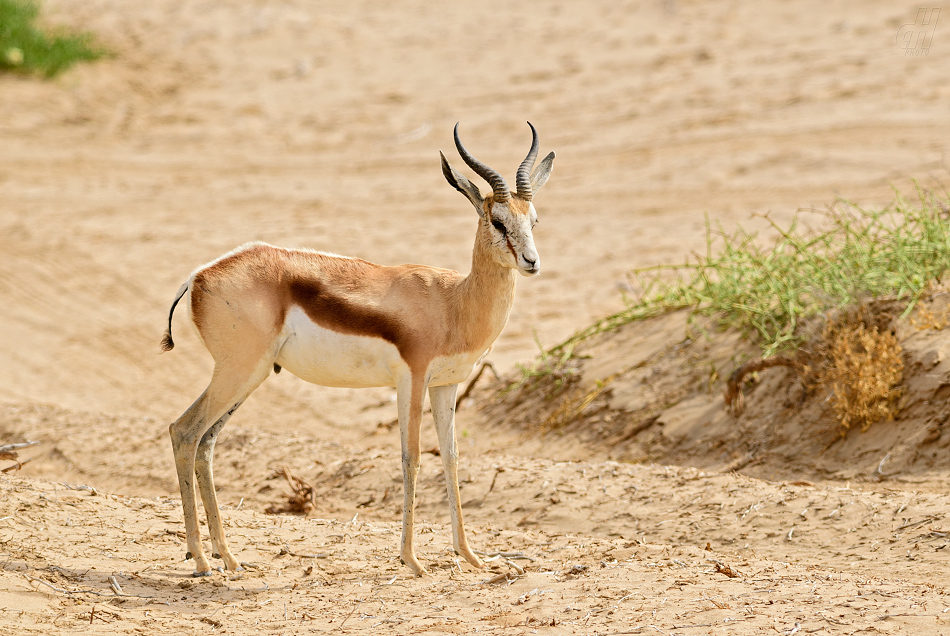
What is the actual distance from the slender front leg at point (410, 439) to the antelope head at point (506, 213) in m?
0.91

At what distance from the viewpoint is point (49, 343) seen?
12867 mm

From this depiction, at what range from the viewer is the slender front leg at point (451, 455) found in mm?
6438

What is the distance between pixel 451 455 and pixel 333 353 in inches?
39.6

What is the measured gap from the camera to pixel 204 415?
6156mm

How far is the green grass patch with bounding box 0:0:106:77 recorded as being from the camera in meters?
20.2

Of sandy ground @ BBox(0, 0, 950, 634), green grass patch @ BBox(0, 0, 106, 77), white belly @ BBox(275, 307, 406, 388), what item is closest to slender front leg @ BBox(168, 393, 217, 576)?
sandy ground @ BBox(0, 0, 950, 634)

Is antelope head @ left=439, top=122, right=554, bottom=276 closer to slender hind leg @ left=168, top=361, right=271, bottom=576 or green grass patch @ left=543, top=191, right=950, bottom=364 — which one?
slender hind leg @ left=168, top=361, right=271, bottom=576

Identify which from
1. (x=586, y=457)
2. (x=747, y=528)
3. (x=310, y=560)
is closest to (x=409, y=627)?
(x=310, y=560)

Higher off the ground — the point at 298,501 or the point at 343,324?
the point at 343,324

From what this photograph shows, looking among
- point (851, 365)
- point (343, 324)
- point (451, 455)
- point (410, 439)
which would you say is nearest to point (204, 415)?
point (343, 324)

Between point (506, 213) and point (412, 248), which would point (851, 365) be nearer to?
point (506, 213)

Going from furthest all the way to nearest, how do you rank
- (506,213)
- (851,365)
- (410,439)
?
1. (851,365)
2. (410,439)
3. (506,213)

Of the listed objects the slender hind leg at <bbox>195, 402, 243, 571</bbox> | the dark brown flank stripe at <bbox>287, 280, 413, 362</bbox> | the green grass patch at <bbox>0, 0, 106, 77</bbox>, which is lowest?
the slender hind leg at <bbox>195, 402, 243, 571</bbox>

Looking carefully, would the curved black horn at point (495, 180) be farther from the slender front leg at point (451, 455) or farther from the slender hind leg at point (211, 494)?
the slender hind leg at point (211, 494)
